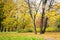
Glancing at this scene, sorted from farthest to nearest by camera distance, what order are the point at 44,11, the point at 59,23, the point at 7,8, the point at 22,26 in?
the point at 22,26
the point at 59,23
the point at 7,8
the point at 44,11

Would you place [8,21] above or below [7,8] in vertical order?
below

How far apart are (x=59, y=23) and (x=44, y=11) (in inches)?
791

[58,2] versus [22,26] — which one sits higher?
[58,2]

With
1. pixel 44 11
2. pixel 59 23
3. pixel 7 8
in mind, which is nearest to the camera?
pixel 44 11

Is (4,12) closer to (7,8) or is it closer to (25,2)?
(7,8)

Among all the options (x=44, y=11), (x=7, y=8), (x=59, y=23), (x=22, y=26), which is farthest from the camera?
(x=22, y=26)

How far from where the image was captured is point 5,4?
43531 millimetres

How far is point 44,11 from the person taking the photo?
28656mm

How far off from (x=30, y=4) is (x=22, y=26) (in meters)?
22.1

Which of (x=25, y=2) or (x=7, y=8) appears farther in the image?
(x=7, y=8)

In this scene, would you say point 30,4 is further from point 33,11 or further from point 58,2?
point 58,2

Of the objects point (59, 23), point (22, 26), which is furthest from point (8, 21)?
point (59, 23)

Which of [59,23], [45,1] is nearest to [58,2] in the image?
[45,1]

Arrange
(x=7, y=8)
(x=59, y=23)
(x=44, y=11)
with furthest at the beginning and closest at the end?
1. (x=59, y=23)
2. (x=7, y=8)
3. (x=44, y=11)
